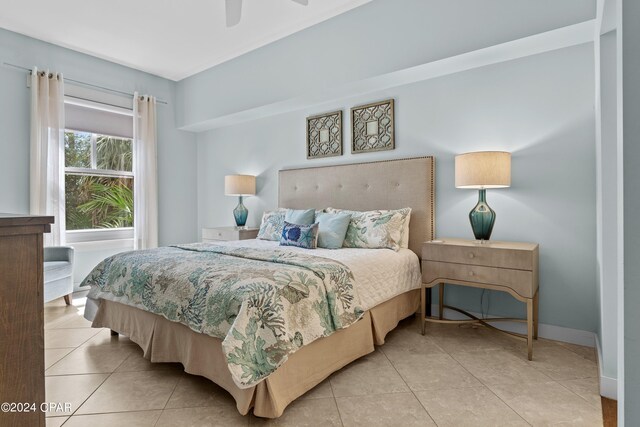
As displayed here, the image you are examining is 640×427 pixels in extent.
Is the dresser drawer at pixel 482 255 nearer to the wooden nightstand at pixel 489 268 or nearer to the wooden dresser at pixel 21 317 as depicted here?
the wooden nightstand at pixel 489 268

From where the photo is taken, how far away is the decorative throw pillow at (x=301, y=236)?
3.07 metres

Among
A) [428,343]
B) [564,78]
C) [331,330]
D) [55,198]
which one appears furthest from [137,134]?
[564,78]

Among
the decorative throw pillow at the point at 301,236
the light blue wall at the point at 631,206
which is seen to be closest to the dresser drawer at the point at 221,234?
the decorative throw pillow at the point at 301,236

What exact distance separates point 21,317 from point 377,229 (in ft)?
8.21

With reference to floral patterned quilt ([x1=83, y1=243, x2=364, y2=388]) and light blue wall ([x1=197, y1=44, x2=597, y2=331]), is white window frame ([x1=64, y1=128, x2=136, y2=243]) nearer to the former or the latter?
floral patterned quilt ([x1=83, y1=243, x2=364, y2=388])

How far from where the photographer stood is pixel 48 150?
3787 mm

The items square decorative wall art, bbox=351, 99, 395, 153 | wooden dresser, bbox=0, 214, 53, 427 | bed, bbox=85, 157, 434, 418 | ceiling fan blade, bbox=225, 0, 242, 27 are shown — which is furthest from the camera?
square decorative wall art, bbox=351, 99, 395, 153

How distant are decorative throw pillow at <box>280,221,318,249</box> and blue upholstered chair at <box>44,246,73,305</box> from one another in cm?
219

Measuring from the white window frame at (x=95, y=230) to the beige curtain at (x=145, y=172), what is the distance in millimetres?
119

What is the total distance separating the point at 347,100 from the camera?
3.76m

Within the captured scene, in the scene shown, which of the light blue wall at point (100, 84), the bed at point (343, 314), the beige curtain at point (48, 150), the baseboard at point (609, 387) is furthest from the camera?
the beige curtain at point (48, 150)

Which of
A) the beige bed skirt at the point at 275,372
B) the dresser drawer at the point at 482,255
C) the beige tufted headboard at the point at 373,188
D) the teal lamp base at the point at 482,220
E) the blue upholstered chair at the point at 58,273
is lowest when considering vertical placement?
the beige bed skirt at the point at 275,372

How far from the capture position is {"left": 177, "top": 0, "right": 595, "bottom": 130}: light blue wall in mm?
2527

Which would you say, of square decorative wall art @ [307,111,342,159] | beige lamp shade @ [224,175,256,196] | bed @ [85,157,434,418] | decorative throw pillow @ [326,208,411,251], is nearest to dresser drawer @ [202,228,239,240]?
beige lamp shade @ [224,175,256,196]
